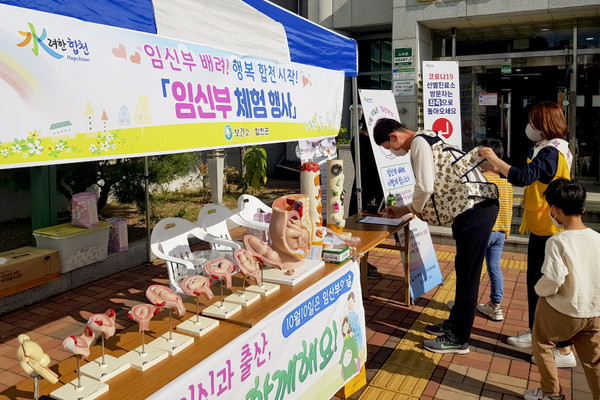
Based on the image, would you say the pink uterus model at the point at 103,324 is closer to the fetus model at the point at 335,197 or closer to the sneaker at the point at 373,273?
the fetus model at the point at 335,197

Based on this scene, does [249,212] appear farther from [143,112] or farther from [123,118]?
[123,118]

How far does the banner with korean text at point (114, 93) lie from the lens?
1.98 m

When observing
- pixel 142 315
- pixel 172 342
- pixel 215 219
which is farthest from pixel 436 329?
pixel 142 315

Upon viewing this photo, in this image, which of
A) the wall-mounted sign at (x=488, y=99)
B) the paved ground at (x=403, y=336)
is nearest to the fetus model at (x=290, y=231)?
the paved ground at (x=403, y=336)

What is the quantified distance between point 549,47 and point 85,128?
963 cm

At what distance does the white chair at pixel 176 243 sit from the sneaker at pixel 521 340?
7.83 ft

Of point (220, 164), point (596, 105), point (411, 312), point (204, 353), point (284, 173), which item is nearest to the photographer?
point (204, 353)

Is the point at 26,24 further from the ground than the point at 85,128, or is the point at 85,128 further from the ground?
the point at 26,24

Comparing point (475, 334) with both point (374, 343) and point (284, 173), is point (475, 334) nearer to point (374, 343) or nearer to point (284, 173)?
point (374, 343)

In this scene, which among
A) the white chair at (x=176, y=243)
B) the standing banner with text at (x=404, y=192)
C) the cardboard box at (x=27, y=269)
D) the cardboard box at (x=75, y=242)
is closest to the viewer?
the white chair at (x=176, y=243)

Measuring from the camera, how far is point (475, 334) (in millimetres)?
4500

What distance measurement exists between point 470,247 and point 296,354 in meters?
1.72

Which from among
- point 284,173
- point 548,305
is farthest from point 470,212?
point 284,173

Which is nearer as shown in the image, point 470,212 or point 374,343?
point 470,212
